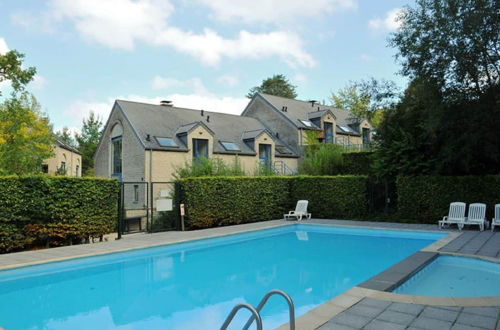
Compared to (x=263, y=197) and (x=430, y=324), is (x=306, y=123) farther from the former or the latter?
(x=430, y=324)

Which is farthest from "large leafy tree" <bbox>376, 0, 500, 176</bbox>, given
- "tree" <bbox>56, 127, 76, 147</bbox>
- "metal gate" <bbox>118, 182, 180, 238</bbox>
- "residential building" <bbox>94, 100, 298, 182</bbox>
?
"tree" <bbox>56, 127, 76, 147</bbox>

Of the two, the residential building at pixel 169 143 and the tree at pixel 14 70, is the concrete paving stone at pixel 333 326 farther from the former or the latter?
the tree at pixel 14 70

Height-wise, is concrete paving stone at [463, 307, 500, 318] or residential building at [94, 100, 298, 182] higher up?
residential building at [94, 100, 298, 182]

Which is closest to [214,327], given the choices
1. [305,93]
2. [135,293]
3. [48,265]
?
[135,293]

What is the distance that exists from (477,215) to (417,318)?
10.7 meters

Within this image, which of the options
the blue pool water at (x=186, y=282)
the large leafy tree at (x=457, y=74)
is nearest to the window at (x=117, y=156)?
the blue pool water at (x=186, y=282)

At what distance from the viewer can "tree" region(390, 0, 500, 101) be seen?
1142 centimetres

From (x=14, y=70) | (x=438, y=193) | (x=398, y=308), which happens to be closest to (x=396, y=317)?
(x=398, y=308)

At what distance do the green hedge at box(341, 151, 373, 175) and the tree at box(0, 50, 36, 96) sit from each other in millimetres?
16515

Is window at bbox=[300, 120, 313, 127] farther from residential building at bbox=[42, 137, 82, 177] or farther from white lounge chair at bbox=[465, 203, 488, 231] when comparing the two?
residential building at bbox=[42, 137, 82, 177]

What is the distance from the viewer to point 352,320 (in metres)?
4.56

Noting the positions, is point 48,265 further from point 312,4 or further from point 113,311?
point 312,4

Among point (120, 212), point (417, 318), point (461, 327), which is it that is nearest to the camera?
point (461, 327)

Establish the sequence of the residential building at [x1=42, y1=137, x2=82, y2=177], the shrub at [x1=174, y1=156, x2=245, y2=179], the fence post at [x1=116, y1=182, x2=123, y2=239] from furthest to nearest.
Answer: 1. the residential building at [x1=42, y1=137, x2=82, y2=177]
2. the shrub at [x1=174, y1=156, x2=245, y2=179]
3. the fence post at [x1=116, y1=182, x2=123, y2=239]
